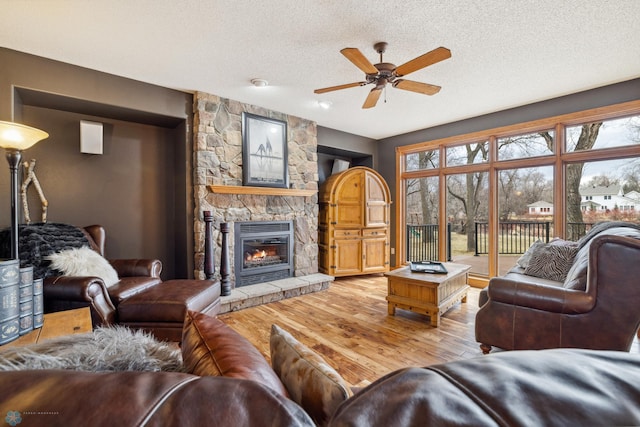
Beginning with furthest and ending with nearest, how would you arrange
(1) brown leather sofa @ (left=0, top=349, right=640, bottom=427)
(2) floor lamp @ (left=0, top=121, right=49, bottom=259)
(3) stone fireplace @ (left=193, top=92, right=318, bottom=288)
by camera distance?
1. (3) stone fireplace @ (left=193, top=92, right=318, bottom=288)
2. (2) floor lamp @ (left=0, top=121, right=49, bottom=259)
3. (1) brown leather sofa @ (left=0, top=349, right=640, bottom=427)

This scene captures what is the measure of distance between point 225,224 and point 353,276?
2578 millimetres

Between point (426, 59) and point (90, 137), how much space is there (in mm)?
3567

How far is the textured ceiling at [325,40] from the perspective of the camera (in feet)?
6.46

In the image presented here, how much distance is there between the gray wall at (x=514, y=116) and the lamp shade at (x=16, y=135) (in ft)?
16.1

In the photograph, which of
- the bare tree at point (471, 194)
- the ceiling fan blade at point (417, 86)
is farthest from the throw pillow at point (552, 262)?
the ceiling fan blade at point (417, 86)

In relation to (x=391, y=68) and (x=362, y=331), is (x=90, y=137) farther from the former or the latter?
(x=362, y=331)

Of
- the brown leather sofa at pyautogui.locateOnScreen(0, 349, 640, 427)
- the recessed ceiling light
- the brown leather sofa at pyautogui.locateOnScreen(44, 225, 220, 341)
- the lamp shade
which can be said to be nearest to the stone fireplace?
the recessed ceiling light

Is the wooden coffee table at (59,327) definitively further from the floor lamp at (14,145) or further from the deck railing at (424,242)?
the deck railing at (424,242)

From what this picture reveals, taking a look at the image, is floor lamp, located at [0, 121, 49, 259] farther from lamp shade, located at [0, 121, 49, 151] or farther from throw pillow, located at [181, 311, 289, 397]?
throw pillow, located at [181, 311, 289, 397]

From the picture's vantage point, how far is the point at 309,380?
65 cm

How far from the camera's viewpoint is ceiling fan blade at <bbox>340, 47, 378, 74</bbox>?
79.2 inches

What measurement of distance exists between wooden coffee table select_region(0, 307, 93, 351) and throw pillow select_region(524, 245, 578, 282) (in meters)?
3.62

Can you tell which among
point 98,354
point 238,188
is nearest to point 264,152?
point 238,188

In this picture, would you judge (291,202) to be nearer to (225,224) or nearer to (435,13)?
(225,224)
